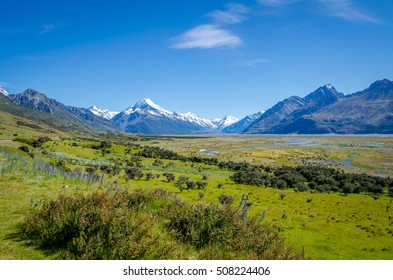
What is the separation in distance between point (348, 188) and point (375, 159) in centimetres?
6905

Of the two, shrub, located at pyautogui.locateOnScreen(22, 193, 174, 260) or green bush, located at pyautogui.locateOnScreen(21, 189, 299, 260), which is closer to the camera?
shrub, located at pyautogui.locateOnScreen(22, 193, 174, 260)

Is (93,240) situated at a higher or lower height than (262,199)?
higher

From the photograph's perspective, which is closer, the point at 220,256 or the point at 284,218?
the point at 220,256

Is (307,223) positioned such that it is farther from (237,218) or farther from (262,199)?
(237,218)

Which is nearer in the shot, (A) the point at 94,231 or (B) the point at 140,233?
(A) the point at 94,231

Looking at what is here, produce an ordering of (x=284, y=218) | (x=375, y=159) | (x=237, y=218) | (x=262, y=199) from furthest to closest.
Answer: (x=375, y=159)
(x=262, y=199)
(x=284, y=218)
(x=237, y=218)

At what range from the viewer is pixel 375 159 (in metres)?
124

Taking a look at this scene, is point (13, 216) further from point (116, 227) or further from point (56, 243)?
point (116, 227)

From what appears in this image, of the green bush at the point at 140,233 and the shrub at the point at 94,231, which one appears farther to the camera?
the green bush at the point at 140,233

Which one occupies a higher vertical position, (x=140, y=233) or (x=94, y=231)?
(x=94, y=231)

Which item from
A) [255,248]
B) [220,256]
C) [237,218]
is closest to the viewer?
[220,256]
